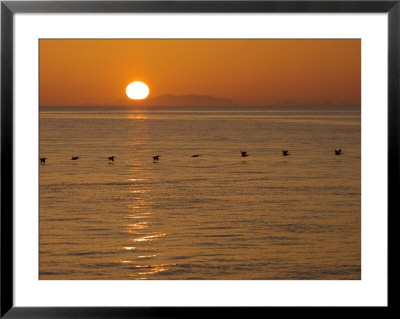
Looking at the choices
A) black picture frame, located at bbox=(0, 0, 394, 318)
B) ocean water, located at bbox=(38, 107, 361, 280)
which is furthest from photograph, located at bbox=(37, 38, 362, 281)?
black picture frame, located at bbox=(0, 0, 394, 318)

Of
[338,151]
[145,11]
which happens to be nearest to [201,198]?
[338,151]

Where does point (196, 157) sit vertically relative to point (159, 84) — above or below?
below

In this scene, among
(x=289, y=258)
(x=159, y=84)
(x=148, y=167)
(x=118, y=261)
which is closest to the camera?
(x=118, y=261)

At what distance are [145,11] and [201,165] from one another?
8.85m

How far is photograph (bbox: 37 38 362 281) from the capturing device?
16.3 ft

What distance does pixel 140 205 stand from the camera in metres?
7.89

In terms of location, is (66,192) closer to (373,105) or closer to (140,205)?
(140,205)

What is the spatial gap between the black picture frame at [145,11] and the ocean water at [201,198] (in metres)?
0.19

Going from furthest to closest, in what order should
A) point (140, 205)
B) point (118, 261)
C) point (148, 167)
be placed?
point (148, 167) < point (140, 205) < point (118, 261)

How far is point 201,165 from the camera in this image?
35.4 feet

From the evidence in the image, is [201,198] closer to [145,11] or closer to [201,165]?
[201,165]

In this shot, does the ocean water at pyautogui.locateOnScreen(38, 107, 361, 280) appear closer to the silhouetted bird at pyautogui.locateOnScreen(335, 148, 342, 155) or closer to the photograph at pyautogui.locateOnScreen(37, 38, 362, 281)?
the photograph at pyautogui.locateOnScreen(37, 38, 362, 281)

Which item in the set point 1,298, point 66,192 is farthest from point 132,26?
point 66,192

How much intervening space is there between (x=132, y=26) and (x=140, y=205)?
19.5ft
